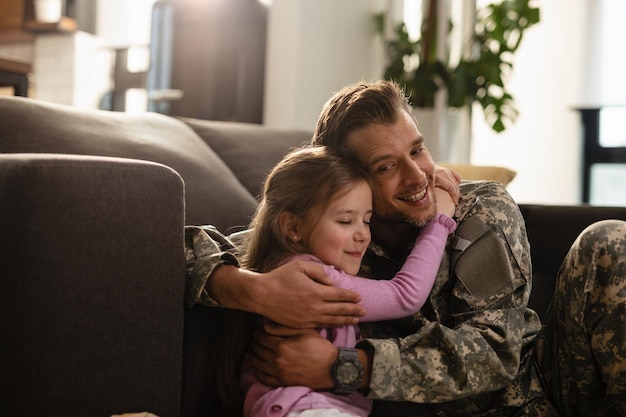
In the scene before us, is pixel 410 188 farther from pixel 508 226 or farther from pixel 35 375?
pixel 35 375

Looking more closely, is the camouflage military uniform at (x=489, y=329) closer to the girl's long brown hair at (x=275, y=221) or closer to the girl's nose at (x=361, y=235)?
the girl's long brown hair at (x=275, y=221)

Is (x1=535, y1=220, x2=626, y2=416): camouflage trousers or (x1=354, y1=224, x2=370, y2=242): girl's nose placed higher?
(x1=354, y1=224, x2=370, y2=242): girl's nose

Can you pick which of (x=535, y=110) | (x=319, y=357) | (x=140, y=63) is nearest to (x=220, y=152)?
(x=319, y=357)

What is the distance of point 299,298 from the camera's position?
1141 millimetres

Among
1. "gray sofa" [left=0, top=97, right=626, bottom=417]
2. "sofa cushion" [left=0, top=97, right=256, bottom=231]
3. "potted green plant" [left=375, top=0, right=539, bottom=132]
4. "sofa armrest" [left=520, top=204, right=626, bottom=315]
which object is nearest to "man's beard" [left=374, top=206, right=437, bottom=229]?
"gray sofa" [left=0, top=97, right=626, bottom=417]

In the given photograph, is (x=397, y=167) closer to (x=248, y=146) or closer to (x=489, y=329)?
(x=489, y=329)

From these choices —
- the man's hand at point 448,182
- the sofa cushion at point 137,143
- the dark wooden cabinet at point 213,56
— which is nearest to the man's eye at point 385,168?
the man's hand at point 448,182

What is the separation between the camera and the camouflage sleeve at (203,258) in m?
1.23

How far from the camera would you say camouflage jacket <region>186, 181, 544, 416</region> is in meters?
1.17

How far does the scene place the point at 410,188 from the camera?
1.32m

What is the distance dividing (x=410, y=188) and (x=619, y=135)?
3.99 m

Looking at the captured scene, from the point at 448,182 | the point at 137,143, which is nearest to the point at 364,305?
the point at 448,182

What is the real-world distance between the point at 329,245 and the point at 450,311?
29 cm

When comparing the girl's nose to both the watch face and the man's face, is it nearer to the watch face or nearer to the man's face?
the man's face
